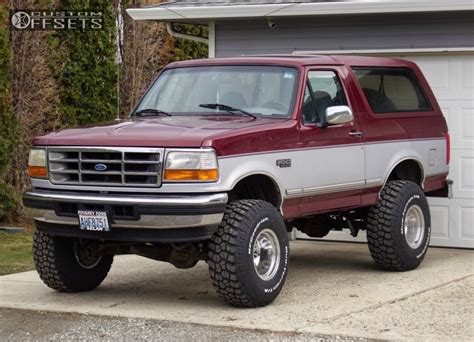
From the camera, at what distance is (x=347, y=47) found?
12.4m

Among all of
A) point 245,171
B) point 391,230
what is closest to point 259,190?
point 245,171

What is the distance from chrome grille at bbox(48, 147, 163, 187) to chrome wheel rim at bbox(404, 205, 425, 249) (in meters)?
3.27

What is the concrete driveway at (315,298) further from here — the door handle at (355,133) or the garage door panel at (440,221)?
the door handle at (355,133)

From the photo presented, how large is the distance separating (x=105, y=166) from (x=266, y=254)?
155cm

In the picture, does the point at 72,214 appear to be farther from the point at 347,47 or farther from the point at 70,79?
the point at 70,79

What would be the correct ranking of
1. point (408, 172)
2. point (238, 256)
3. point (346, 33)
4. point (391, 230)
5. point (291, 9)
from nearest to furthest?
point (238, 256), point (391, 230), point (408, 172), point (291, 9), point (346, 33)

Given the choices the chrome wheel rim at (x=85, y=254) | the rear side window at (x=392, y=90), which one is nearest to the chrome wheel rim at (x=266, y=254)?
the chrome wheel rim at (x=85, y=254)

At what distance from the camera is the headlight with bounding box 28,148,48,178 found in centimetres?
862

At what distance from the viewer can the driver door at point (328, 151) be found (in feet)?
29.5

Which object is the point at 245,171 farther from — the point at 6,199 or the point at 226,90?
the point at 6,199

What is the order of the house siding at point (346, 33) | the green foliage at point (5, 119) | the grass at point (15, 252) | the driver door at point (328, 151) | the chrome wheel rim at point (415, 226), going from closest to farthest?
the driver door at point (328, 151), the chrome wheel rim at point (415, 226), the grass at point (15, 252), the house siding at point (346, 33), the green foliage at point (5, 119)

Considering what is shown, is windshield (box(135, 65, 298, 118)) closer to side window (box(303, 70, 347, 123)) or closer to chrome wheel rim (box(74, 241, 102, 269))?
side window (box(303, 70, 347, 123))

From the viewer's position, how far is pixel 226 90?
9383 millimetres

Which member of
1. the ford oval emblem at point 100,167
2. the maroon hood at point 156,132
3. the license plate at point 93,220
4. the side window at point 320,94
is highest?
the side window at point 320,94
